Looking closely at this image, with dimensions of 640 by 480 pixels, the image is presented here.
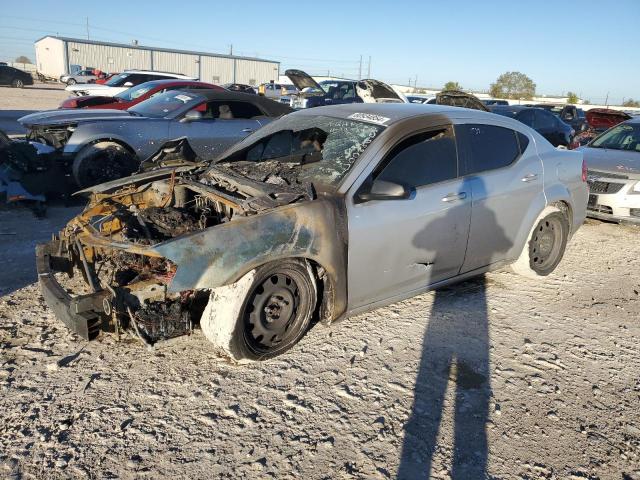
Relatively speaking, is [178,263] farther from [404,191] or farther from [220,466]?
[404,191]

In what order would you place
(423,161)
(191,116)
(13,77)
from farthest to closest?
(13,77), (191,116), (423,161)

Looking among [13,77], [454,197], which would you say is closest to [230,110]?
[454,197]

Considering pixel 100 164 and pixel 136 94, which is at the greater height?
pixel 136 94

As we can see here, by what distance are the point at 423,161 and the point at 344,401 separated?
1924 mm

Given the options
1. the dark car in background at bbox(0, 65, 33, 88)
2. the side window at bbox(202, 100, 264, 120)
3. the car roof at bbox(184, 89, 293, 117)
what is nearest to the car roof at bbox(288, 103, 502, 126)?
the side window at bbox(202, 100, 264, 120)

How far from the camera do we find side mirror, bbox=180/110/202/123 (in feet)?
24.1

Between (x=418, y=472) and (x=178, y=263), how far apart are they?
1734 millimetres

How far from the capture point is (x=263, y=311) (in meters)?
3.41

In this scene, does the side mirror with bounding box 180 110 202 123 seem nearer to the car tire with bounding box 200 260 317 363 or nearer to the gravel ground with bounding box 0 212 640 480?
the gravel ground with bounding box 0 212 640 480

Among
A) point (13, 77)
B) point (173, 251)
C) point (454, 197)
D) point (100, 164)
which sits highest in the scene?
point (454, 197)

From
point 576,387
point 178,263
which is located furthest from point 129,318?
point 576,387

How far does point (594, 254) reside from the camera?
6.25 m

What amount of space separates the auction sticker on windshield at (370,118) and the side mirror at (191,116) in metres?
3.85

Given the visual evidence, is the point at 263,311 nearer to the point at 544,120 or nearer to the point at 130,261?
the point at 130,261
